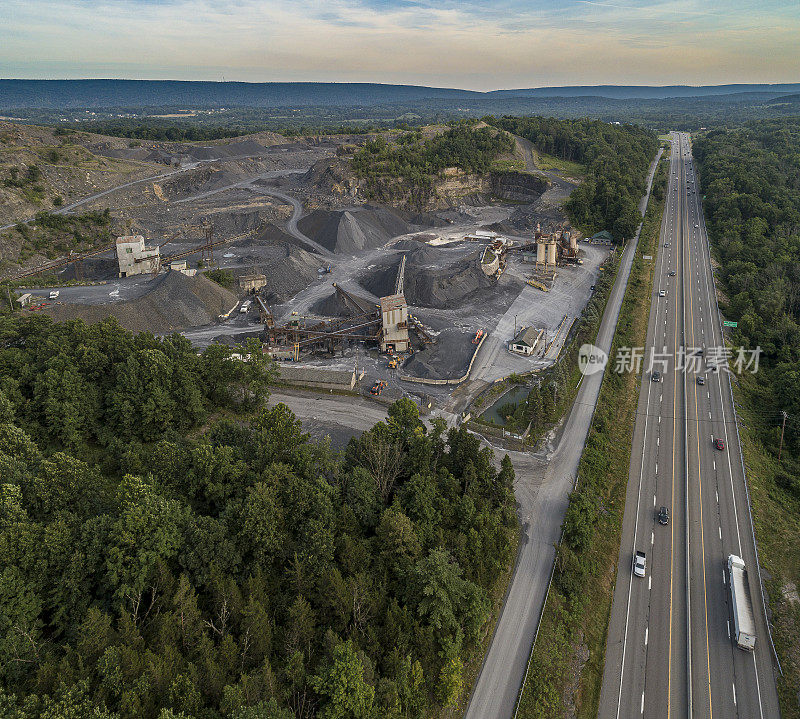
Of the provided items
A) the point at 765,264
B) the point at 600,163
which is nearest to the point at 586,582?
the point at 765,264

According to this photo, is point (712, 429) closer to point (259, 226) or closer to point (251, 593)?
point (251, 593)

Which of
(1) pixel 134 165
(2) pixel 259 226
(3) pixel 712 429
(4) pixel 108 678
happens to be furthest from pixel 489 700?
(1) pixel 134 165

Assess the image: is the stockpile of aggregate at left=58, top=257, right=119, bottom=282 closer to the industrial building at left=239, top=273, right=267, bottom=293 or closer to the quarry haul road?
the industrial building at left=239, top=273, right=267, bottom=293

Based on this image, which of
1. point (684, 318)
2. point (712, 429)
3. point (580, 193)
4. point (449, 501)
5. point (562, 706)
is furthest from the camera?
point (580, 193)

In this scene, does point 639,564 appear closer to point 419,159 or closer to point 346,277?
point 346,277

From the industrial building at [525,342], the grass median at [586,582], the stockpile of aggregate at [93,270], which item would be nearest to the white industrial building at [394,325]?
the industrial building at [525,342]
